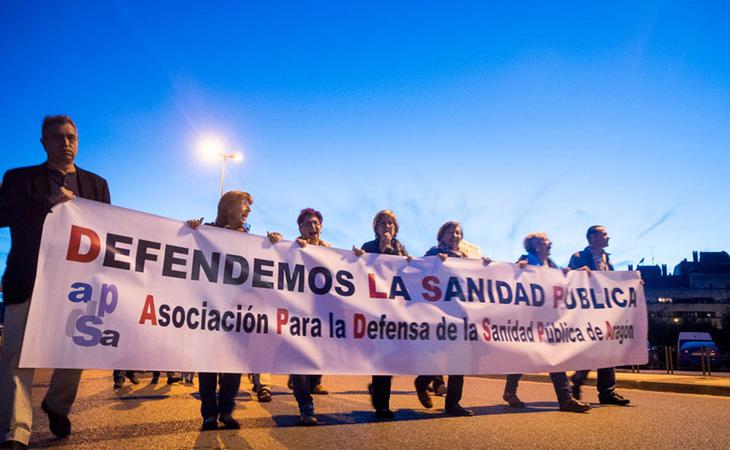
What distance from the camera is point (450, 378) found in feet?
18.3

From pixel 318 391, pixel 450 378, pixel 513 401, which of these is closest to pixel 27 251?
pixel 450 378

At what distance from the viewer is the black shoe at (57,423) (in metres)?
3.91

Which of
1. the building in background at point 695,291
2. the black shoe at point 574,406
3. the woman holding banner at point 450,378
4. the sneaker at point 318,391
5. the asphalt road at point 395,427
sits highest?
the building in background at point 695,291

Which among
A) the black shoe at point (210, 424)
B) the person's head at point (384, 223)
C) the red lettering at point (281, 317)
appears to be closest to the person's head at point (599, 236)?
the person's head at point (384, 223)

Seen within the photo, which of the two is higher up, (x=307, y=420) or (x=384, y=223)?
(x=384, y=223)

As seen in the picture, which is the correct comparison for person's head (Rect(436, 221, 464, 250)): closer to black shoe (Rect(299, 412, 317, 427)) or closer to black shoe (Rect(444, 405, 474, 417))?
black shoe (Rect(444, 405, 474, 417))

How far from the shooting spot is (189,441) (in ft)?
12.7

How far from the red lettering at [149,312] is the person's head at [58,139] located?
118cm

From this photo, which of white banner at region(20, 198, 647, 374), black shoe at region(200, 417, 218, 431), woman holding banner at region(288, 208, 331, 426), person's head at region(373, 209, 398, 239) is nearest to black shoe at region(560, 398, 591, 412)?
white banner at region(20, 198, 647, 374)

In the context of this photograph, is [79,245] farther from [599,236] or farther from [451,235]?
[599,236]

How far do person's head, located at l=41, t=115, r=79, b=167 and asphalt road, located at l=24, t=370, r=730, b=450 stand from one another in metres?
2.00

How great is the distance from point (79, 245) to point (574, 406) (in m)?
5.08

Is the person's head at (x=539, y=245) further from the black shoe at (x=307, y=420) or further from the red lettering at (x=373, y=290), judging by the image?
the black shoe at (x=307, y=420)

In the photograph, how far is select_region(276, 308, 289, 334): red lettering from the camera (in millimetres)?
4750
